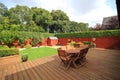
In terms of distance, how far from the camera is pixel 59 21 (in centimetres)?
3284

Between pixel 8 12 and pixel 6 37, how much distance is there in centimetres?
1962

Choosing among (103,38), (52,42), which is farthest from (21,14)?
(103,38)

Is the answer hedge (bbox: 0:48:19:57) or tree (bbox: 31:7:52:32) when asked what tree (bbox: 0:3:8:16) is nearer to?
tree (bbox: 31:7:52:32)

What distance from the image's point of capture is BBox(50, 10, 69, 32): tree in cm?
3325

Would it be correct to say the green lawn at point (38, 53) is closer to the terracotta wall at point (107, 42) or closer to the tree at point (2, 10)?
the terracotta wall at point (107, 42)

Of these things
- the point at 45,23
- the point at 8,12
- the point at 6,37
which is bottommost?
the point at 6,37

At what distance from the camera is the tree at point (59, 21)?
109ft

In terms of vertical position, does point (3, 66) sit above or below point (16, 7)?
below

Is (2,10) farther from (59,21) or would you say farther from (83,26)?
(83,26)

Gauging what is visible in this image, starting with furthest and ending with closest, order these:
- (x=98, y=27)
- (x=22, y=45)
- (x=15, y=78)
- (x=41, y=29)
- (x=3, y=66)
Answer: (x=41, y=29) → (x=98, y=27) → (x=22, y=45) → (x=3, y=66) → (x=15, y=78)

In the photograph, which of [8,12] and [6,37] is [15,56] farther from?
[8,12]

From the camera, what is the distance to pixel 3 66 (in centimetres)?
625

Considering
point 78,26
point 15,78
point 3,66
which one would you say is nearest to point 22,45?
point 3,66

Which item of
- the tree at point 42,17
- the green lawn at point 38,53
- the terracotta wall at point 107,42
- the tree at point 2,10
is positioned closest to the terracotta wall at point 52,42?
the terracotta wall at point 107,42
